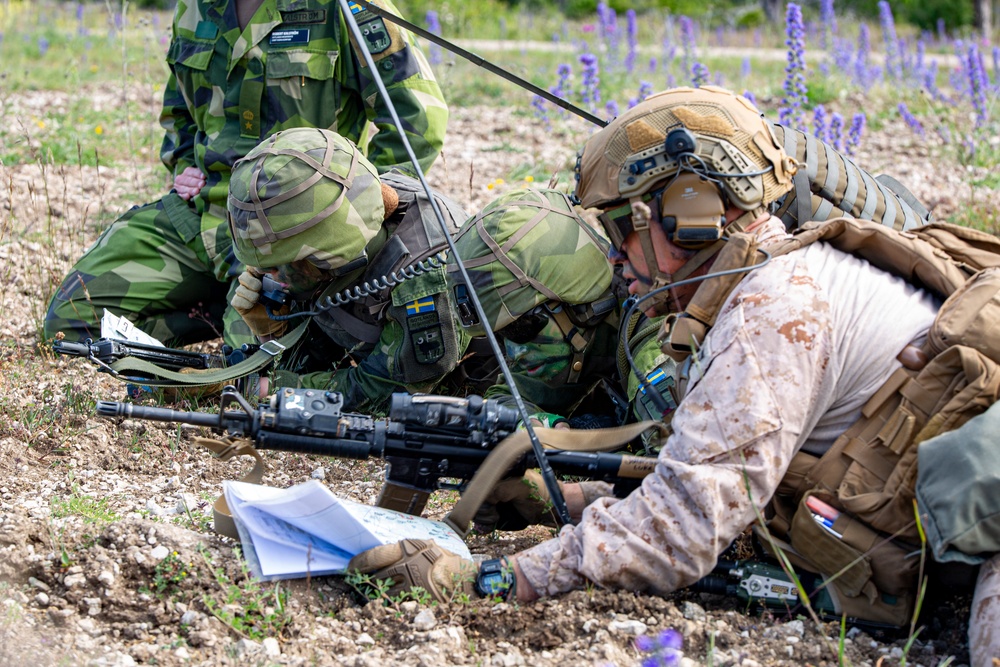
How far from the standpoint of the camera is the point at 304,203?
4164 millimetres

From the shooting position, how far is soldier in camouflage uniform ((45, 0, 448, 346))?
18.0 feet

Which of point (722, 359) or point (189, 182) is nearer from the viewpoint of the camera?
point (722, 359)

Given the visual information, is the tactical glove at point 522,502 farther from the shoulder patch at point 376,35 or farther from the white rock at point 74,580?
the shoulder patch at point 376,35

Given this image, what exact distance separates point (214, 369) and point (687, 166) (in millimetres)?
2704

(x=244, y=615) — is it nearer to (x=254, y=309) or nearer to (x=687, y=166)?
(x=687, y=166)

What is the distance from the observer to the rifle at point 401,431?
3146 millimetres

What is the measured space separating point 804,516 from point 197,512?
2.08 m

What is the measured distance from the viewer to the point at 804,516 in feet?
9.82

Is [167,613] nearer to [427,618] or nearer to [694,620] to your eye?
[427,618]

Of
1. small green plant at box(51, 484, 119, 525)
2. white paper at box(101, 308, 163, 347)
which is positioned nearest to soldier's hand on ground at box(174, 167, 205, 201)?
white paper at box(101, 308, 163, 347)

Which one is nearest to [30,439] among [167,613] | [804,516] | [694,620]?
[167,613]

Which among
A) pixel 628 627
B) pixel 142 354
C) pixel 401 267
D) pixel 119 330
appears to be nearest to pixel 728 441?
pixel 628 627

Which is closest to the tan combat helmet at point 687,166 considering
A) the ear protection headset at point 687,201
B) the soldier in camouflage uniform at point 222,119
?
the ear protection headset at point 687,201

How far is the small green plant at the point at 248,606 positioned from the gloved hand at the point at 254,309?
1.83 metres
